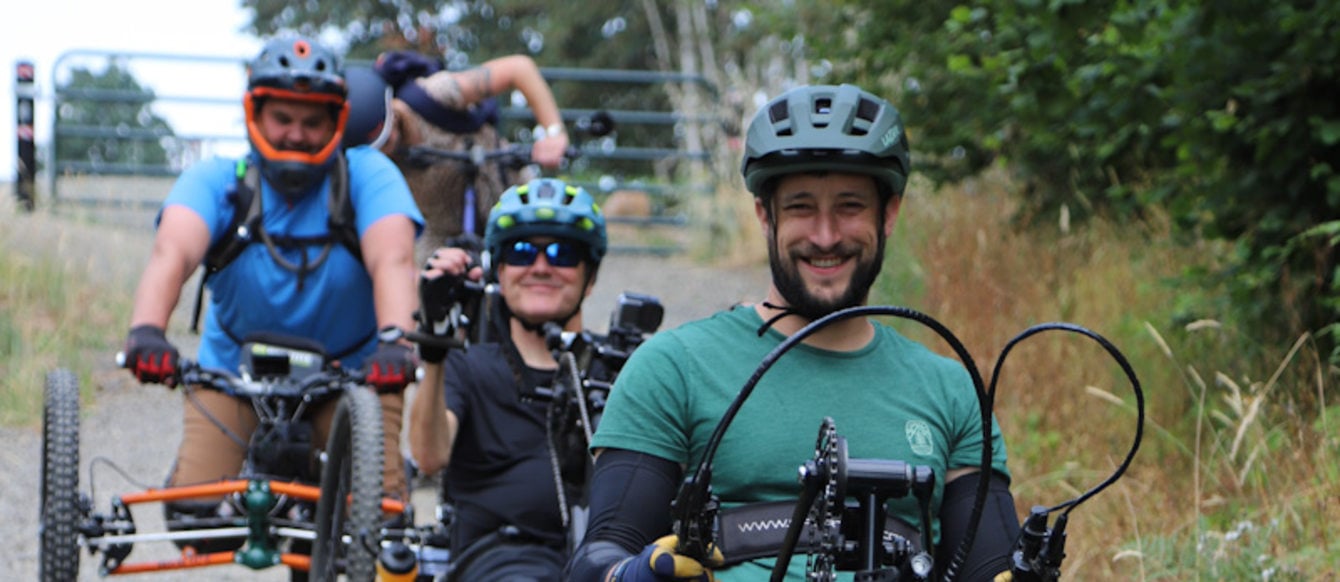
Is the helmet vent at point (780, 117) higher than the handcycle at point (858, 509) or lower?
higher

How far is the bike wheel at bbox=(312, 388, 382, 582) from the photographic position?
16.3 feet

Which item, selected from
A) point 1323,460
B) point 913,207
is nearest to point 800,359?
point 1323,460

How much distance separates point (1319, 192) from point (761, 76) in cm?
2002

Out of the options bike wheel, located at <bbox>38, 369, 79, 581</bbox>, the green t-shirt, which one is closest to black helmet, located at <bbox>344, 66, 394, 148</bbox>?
bike wheel, located at <bbox>38, 369, 79, 581</bbox>

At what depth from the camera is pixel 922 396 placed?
329 centimetres

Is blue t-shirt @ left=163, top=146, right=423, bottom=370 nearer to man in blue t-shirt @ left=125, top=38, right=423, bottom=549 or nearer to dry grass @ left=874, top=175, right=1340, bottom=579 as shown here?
man in blue t-shirt @ left=125, top=38, right=423, bottom=549

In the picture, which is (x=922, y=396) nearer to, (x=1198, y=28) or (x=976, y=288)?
(x=1198, y=28)

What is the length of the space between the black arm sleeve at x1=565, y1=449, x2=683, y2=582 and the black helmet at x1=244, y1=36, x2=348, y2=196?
2.83 metres

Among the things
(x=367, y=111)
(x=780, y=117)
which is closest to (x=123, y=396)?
(x=367, y=111)

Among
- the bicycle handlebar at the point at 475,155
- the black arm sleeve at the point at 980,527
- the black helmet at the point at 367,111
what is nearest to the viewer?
the black arm sleeve at the point at 980,527

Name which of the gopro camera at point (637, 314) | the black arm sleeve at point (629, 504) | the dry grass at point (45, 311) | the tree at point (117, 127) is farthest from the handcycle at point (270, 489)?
the tree at point (117, 127)

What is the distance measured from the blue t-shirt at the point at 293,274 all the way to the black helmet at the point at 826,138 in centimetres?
267

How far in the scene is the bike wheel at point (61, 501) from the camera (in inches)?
209

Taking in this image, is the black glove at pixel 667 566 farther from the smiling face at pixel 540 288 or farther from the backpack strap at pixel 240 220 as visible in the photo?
the backpack strap at pixel 240 220
